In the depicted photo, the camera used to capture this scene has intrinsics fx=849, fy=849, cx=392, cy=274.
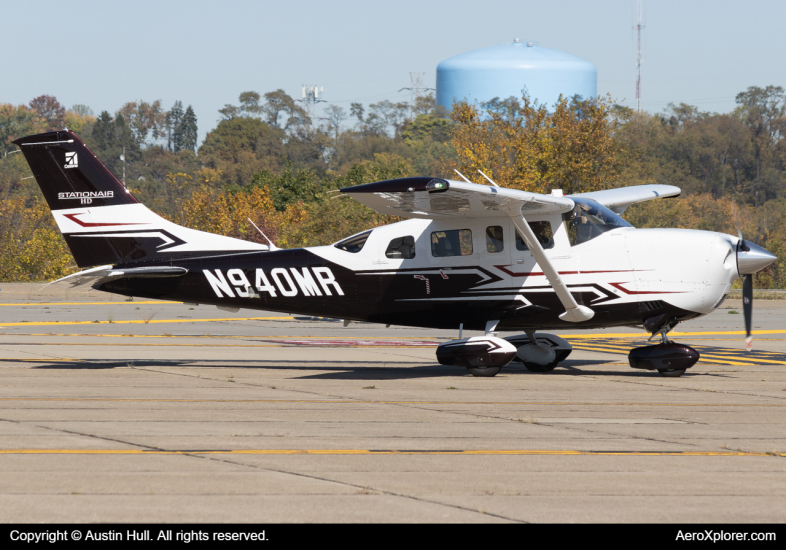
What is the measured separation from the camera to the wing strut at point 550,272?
41.6 feet

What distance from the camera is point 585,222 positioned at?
13203 millimetres

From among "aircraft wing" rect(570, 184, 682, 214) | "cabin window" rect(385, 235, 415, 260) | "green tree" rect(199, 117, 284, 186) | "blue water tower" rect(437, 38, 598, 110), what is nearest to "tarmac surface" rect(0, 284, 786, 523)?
"cabin window" rect(385, 235, 415, 260)

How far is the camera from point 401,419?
31.0 ft

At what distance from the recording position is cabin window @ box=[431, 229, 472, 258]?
1345 centimetres

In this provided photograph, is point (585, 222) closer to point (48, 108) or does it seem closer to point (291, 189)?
point (291, 189)

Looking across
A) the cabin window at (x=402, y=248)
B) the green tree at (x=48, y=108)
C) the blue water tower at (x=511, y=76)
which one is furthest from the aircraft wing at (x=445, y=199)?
the green tree at (x=48, y=108)

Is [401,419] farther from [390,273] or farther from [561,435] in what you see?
[390,273]

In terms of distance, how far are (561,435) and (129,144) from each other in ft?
392

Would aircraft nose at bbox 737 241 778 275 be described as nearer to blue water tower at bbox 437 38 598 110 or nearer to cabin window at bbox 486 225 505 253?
cabin window at bbox 486 225 505 253

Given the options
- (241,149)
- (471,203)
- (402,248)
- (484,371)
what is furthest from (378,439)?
(241,149)

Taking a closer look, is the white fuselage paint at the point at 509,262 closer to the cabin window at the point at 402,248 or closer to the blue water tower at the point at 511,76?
the cabin window at the point at 402,248

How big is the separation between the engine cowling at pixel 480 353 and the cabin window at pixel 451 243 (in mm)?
1416

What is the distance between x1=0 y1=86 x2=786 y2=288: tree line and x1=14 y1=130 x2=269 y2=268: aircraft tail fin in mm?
2670

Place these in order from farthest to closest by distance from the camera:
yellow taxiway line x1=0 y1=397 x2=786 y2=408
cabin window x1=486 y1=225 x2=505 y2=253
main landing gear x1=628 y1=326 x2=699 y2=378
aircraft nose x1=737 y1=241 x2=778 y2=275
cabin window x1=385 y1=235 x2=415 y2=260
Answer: cabin window x1=385 y1=235 x2=415 y2=260
cabin window x1=486 y1=225 x2=505 y2=253
main landing gear x1=628 y1=326 x2=699 y2=378
aircraft nose x1=737 y1=241 x2=778 y2=275
yellow taxiway line x1=0 y1=397 x2=786 y2=408
